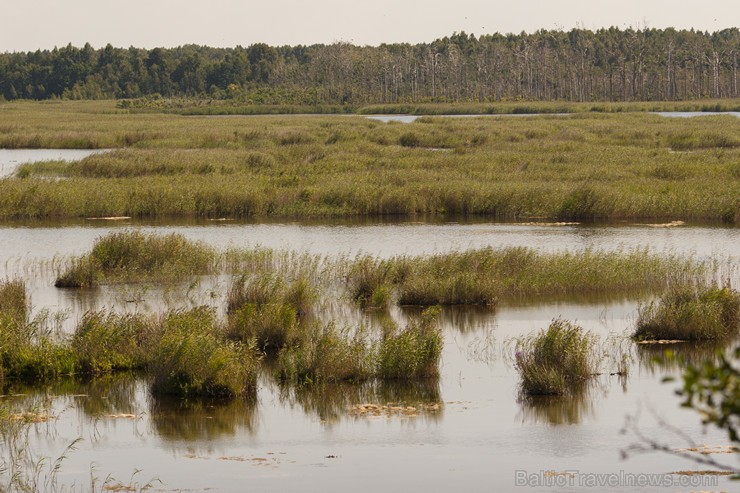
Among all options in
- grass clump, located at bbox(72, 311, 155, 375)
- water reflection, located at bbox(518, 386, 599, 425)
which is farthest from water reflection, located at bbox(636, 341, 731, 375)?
grass clump, located at bbox(72, 311, 155, 375)

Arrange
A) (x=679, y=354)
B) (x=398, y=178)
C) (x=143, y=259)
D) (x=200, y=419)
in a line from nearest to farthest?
(x=200, y=419) < (x=679, y=354) < (x=143, y=259) < (x=398, y=178)

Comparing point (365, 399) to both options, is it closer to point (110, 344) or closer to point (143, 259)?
point (110, 344)

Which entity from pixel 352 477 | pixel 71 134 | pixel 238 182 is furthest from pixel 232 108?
pixel 352 477

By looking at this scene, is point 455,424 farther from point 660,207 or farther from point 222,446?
point 660,207

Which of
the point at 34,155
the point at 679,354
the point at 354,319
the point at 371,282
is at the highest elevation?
the point at 34,155

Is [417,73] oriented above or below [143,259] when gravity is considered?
above

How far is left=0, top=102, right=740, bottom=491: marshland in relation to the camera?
12648mm

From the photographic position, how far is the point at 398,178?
40188mm

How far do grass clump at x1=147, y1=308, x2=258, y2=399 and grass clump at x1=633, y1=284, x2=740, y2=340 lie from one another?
701cm

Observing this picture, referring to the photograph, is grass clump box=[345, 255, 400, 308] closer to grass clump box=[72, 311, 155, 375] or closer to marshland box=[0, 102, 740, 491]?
marshland box=[0, 102, 740, 491]

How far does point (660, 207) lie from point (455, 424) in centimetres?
2357

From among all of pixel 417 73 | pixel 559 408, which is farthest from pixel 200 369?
pixel 417 73

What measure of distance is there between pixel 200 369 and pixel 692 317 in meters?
8.28

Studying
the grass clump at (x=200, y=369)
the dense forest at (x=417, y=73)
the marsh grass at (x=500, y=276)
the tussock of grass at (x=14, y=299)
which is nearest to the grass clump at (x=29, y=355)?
the grass clump at (x=200, y=369)
